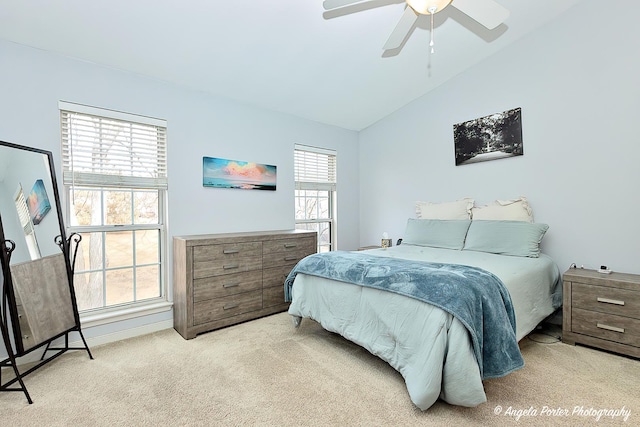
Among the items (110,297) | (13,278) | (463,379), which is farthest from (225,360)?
(463,379)

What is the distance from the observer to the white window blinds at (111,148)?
2.46m

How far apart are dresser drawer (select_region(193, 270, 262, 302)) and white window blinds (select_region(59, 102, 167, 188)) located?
40.1 inches

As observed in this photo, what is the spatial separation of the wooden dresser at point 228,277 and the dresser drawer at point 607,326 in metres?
2.55

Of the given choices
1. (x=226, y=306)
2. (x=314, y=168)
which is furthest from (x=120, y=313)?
(x=314, y=168)

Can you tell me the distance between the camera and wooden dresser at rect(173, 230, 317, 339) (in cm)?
270

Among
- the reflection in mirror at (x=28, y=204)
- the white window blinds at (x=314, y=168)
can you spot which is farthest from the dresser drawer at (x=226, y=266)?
the white window blinds at (x=314, y=168)

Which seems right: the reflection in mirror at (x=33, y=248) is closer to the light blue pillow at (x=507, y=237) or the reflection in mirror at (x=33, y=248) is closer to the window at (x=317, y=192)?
the window at (x=317, y=192)

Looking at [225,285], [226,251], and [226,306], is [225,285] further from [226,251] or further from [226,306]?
[226,251]

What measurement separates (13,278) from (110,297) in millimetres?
853

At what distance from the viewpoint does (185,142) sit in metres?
3.03

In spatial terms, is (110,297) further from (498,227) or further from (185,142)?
(498,227)

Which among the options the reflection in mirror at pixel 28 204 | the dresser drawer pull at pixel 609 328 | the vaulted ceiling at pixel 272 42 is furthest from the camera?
the dresser drawer pull at pixel 609 328

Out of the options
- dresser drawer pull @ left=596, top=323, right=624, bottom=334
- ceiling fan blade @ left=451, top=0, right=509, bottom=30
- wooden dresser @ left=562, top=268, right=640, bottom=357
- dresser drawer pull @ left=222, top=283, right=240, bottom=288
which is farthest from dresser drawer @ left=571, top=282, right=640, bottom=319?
dresser drawer pull @ left=222, top=283, right=240, bottom=288

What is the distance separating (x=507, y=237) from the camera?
285cm
